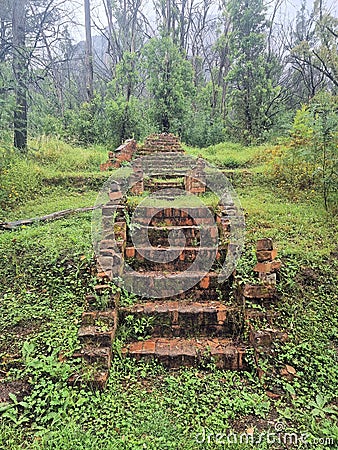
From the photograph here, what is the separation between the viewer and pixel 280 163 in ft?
24.0

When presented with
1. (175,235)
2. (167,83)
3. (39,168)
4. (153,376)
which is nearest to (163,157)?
(39,168)

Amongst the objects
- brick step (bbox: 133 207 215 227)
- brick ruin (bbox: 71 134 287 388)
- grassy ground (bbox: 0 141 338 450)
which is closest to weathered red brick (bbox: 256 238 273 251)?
brick ruin (bbox: 71 134 287 388)

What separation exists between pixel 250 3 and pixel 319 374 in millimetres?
13770

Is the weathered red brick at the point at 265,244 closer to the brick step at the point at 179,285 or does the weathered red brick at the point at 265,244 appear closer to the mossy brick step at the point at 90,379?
the brick step at the point at 179,285

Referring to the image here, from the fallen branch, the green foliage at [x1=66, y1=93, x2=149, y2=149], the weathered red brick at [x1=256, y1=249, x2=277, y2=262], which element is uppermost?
the green foliage at [x1=66, y1=93, x2=149, y2=149]

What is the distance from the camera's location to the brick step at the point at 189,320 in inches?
129

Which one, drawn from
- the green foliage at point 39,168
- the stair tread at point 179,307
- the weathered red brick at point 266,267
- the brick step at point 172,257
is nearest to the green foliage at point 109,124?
the green foliage at point 39,168

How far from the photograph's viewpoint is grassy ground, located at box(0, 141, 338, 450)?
2.24 m

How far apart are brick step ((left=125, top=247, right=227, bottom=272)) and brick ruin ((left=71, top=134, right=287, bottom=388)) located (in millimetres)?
11

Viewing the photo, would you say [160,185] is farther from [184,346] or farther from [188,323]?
[184,346]

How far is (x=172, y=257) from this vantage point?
394 cm

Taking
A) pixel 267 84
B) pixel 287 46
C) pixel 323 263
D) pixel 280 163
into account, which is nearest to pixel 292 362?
pixel 323 263

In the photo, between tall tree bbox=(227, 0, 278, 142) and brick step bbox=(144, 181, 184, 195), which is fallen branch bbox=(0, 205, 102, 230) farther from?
tall tree bbox=(227, 0, 278, 142)

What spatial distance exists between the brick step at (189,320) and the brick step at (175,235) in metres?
1.01
